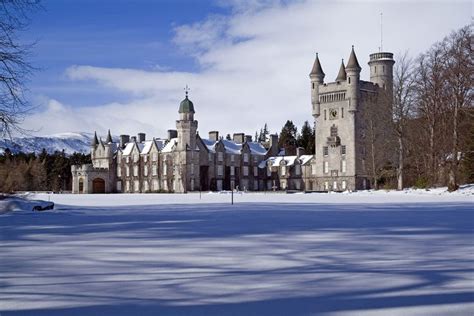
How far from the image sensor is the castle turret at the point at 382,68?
81500 mm

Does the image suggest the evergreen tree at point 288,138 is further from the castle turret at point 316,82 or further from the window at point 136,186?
the window at point 136,186

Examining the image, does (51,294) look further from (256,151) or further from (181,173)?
(256,151)

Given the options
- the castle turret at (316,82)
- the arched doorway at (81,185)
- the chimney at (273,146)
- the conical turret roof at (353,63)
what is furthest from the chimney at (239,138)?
the arched doorway at (81,185)

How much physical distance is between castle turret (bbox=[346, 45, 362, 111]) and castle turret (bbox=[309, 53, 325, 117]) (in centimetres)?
626

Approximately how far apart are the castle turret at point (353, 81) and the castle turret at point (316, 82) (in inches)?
247

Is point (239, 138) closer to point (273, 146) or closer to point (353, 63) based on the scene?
point (273, 146)

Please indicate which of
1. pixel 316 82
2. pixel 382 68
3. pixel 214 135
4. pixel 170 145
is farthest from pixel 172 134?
pixel 382 68

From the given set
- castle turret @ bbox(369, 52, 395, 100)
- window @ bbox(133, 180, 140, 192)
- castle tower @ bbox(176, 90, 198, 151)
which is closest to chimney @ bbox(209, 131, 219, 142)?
castle tower @ bbox(176, 90, 198, 151)

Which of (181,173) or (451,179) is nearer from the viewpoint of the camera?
(451,179)

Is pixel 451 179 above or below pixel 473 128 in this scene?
below

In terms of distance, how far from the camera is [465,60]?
131 ft

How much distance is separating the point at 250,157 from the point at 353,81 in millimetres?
22839

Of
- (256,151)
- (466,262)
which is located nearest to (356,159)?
(256,151)

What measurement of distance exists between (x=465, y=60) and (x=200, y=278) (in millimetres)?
37526
